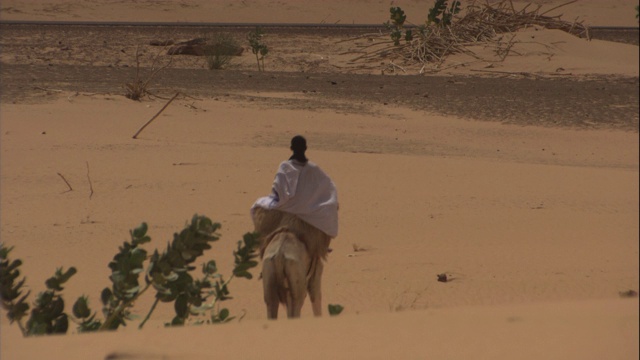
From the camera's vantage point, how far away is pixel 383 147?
18.2 meters

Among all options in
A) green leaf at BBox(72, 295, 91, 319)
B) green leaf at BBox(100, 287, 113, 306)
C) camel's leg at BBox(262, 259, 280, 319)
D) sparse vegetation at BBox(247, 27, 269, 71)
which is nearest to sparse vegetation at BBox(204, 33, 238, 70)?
sparse vegetation at BBox(247, 27, 269, 71)

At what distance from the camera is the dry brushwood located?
97.8 feet

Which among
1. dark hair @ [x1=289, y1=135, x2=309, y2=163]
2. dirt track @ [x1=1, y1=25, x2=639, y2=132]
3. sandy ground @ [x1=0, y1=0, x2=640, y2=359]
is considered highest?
dark hair @ [x1=289, y1=135, x2=309, y2=163]

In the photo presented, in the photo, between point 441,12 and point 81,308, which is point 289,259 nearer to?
point 81,308

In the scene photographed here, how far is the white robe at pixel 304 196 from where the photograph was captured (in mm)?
7316

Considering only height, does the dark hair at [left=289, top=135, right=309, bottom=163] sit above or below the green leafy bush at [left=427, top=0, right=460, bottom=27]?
above

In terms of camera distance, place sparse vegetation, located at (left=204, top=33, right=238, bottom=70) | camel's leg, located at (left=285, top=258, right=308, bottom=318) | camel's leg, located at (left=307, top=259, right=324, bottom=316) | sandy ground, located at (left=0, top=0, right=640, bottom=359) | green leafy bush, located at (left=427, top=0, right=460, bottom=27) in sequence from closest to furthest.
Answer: sandy ground, located at (left=0, top=0, right=640, bottom=359) → camel's leg, located at (left=285, top=258, right=308, bottom=318) → camel's leg, located at (left=307, top=259, right=324, bottom=316) → sparse vegetation, located at (left=204, top=33, right=238, bottom=70) → green leafy bush, located at (left=427, top=0, right=460, bottom=27)

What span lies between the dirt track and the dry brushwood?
8.35 ft

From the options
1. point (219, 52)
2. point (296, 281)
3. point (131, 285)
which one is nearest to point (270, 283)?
point (296, 281)

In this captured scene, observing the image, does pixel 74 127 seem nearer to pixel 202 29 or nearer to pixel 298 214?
pixel 298 214

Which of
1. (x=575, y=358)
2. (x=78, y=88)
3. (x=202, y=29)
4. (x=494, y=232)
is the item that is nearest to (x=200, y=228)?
(x=575, y=358)

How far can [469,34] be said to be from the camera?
101 feet

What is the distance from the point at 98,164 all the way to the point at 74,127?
334 cm

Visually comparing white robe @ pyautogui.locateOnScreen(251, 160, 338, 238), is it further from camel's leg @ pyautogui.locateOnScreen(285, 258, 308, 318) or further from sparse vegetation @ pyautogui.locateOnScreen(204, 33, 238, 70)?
sparse vegetation @ pyautogui.locateOnScreen(204, 33, 238, 70)
